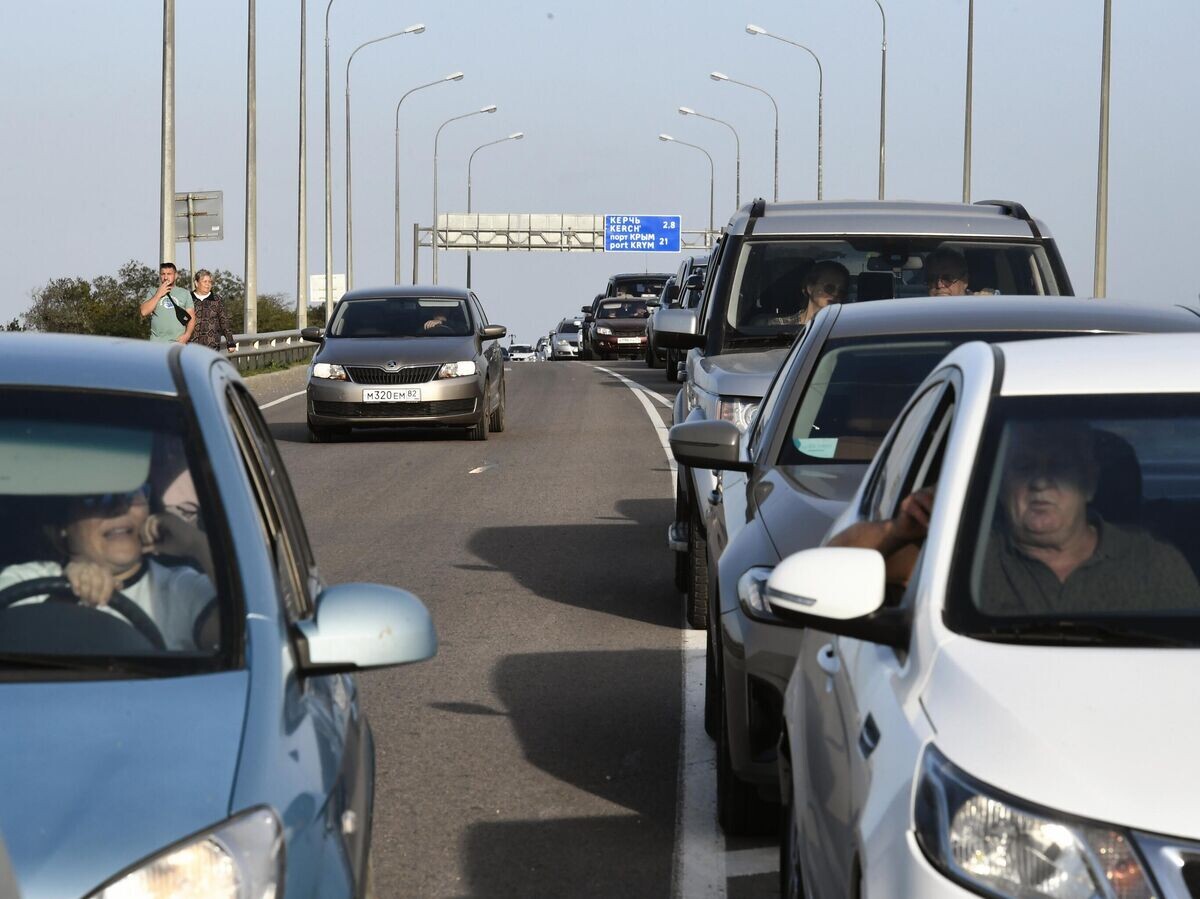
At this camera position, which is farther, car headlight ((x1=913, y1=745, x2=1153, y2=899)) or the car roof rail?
the car roof rail

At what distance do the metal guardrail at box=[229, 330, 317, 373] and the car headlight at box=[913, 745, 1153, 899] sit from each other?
100 ft

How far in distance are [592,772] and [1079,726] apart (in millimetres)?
4133

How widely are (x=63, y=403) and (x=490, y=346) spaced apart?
2119 centimetres

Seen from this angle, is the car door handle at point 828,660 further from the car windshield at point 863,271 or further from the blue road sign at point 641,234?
the blue road sign at point 641,234

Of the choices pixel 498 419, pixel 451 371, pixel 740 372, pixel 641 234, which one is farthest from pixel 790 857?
pixel 641 234

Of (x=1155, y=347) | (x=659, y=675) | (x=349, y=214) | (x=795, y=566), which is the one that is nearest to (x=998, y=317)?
(x=659, y=675)

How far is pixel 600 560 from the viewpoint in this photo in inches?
529

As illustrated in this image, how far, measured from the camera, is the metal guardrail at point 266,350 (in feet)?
121

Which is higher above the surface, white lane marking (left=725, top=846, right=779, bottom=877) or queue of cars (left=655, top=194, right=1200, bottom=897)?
queue of cars (left=655, top=194, right=1200, bottom=897)

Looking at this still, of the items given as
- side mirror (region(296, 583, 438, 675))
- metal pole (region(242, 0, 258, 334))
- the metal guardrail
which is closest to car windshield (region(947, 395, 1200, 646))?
side mirror (region(296, 583, 438, 675))

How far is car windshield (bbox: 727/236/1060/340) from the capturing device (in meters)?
11.2

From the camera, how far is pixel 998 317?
7523mm

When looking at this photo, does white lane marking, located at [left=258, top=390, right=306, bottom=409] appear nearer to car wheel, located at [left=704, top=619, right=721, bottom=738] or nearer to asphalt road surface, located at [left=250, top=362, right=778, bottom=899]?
asphalt road surface, located at [left=250, top=362, right=778, bottom=899]

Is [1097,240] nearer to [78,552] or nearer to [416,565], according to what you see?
[416,565]
